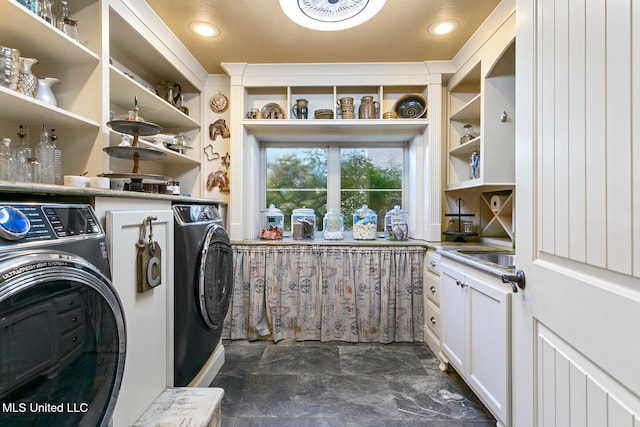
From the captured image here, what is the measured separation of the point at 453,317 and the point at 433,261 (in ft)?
1.69

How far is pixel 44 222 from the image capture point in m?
0.74

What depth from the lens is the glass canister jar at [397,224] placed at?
271 cm

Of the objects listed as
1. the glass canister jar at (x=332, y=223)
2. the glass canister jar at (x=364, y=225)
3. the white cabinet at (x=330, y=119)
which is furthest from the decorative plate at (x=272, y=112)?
the glass canister jar at (x=364, y=225)

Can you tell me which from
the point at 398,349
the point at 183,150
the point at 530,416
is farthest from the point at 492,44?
the point at 183,150

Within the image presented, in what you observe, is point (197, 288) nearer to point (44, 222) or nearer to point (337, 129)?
point (44, 222)

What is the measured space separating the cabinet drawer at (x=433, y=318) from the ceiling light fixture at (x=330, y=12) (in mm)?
2110

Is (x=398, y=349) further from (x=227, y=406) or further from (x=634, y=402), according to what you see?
(x=634, y=402)

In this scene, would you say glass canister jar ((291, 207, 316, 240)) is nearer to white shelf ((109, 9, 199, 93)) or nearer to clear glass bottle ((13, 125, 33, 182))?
white shelf ((109, 9, 199, 93))

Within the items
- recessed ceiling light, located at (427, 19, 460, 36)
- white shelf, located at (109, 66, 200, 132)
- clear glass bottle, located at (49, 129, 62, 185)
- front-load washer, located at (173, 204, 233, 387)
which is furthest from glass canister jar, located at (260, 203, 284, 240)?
recessed ceiling light, located at (427, 19, 460, 36)

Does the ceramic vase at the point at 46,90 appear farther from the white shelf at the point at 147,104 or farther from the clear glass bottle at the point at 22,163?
the white shelf at the point at 147,104

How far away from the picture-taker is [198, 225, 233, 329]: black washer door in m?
1.58

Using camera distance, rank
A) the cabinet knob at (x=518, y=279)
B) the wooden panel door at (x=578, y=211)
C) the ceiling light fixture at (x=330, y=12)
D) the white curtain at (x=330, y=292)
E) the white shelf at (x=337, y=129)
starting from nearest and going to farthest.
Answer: the wooden panel door at (x=578, y=211) < the cabinet knob at (x=518, y=279) < the ceiling light fixture at (x=330, y=12) < the white curtain at (x=330, y=292) < the white shelf at (x=337, y=129)

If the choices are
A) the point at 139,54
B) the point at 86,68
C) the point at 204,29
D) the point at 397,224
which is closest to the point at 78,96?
the point at 86,68

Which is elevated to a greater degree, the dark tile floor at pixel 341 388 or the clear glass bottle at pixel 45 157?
the clear glass bottle at pixel 45 157
